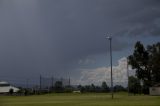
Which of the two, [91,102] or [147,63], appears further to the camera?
[147,63]

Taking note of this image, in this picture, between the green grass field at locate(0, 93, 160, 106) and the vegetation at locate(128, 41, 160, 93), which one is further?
the vegetation at locate(128, 41, 160, 93)

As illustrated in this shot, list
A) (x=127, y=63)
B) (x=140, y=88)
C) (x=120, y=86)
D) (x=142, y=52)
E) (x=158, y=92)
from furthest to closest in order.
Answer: (x=120, y=86), (x=142, y=52), (x=127, y=63), (x=140, y=88), (x=158, y=92)

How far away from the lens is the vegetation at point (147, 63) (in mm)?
137812

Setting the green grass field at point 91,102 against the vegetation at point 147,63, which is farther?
the vegetation at point 147,63

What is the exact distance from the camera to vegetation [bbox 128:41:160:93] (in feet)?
452

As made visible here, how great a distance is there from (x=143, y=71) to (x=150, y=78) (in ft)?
12.0

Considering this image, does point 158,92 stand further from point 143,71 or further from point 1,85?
point 1,85

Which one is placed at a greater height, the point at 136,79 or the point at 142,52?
the point at 142,52

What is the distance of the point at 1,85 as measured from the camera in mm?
194750

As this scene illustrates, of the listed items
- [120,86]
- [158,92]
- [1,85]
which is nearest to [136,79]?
[158,92]

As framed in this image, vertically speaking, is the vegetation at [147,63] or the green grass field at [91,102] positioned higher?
the vegetation at [147,63]

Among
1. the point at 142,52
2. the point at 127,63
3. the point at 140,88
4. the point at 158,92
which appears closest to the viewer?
the point at 158,92

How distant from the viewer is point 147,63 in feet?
465

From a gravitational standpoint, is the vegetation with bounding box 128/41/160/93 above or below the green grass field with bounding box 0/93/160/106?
above
